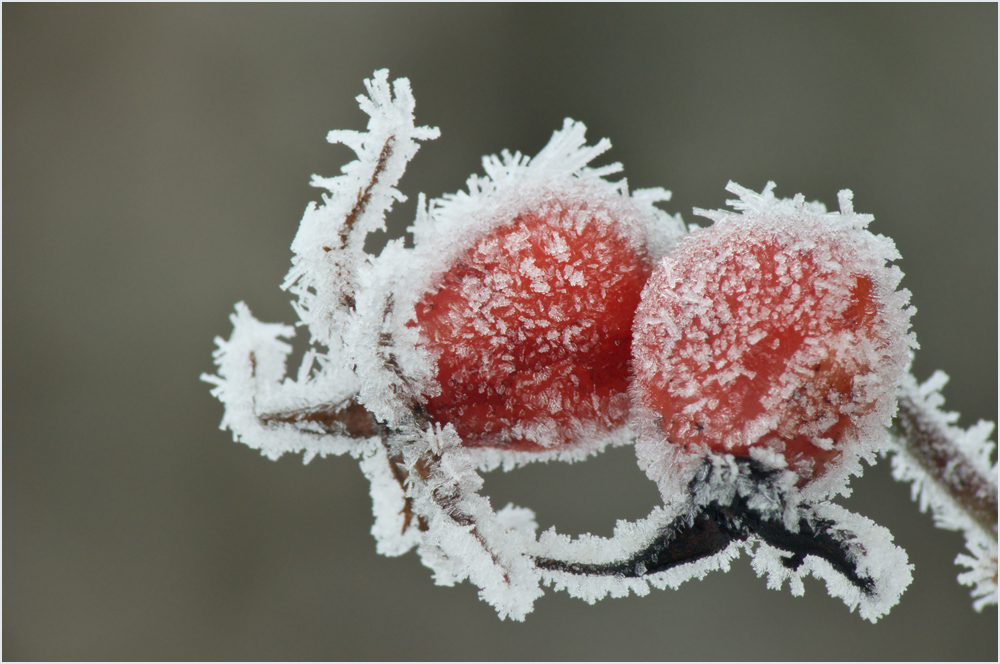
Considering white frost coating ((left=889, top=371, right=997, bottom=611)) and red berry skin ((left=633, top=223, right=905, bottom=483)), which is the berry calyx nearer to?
red berry skin ((left=633, top=223, right=905, bottom=483))

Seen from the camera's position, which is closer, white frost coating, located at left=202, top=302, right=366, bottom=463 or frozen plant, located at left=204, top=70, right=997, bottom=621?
frozen plant, located at left=204, top=70, right=997, bottom=621

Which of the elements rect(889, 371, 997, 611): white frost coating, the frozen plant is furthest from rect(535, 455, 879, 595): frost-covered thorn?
rect(889, 371, 997, 611): white frost coating

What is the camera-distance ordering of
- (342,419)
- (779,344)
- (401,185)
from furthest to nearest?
(401,185) < (342,419) < (779,344)

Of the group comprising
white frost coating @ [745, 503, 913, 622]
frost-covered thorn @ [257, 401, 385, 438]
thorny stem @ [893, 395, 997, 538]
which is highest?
thorny stem @ [893, 395, 997, 538]

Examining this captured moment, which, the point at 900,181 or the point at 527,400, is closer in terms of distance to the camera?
the point at 527,400

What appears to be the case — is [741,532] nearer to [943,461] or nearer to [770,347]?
[770,347]

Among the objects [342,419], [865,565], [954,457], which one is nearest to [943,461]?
[954,457]

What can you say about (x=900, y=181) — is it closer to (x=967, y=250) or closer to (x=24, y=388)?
(x=967, y=250)

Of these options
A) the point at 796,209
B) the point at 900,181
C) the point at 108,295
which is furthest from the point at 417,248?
the point at 108,295
